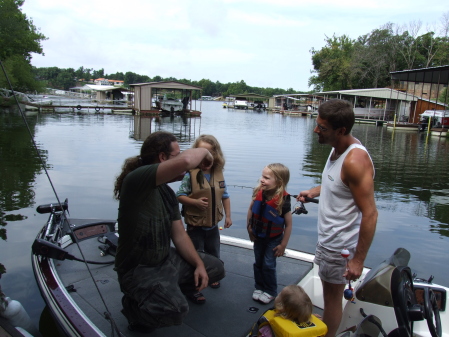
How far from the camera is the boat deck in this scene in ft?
9.29

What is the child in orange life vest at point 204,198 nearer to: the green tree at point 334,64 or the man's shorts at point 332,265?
the man's shorts at point 332,265

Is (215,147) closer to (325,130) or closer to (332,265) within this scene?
(325,130)

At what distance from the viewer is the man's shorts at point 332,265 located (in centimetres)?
250

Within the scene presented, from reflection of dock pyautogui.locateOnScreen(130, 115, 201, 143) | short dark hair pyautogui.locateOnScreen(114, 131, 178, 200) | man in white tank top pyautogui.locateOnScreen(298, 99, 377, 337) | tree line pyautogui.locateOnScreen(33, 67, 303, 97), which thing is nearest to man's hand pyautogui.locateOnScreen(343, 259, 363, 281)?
man in white tank top pyautogui.locateOnScreen(298, 99, 377, 337)

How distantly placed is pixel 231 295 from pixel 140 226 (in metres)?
1.38

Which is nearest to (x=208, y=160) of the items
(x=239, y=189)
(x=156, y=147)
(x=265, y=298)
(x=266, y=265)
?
(x=156, y=147)

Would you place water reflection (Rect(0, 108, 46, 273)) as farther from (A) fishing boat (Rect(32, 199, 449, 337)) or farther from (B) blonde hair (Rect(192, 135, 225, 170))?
(B) blonde hair (Rect(192, 135, 225, 170))

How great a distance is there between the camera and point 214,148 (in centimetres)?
344

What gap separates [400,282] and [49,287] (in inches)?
106

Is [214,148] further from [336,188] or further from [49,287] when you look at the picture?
[49,287]

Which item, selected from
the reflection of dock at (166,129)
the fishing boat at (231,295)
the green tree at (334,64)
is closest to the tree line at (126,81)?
the green tree at (334,64)

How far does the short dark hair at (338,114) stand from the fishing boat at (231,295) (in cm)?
86

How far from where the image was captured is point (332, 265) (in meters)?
2.53

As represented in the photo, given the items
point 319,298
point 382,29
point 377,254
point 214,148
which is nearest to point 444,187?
point 377,254
